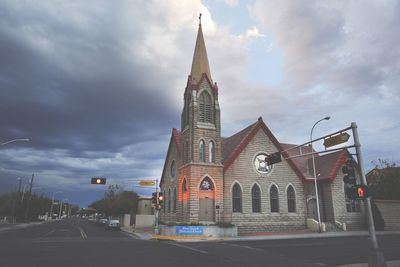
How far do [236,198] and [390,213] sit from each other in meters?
20.1

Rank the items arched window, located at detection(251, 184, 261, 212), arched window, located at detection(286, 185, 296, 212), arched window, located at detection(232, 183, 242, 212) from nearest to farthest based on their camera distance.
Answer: arched window, located at detection(232, 183, 242, 212) < arched window, located at detection(251, 184, 261, 212) < arched window, located at detection(286, 185, 296, 212)

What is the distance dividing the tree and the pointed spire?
34489mm

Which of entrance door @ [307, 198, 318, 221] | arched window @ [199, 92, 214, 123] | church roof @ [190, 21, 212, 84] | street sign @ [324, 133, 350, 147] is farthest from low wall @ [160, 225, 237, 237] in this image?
street sign @ [324, 133, 350, 147]

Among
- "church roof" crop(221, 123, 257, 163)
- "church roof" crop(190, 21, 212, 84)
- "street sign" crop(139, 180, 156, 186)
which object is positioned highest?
"church roof" crop(190, 21, 212, 84)

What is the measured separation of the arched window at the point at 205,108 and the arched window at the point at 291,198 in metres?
12.3

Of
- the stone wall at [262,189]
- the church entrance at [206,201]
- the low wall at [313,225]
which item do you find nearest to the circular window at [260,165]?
the stone wall at [262,189]

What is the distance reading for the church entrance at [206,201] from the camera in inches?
1355

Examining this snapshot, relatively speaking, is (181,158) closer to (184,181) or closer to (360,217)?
(184,181)

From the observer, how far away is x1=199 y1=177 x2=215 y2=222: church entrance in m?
34.4

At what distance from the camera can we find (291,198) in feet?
128

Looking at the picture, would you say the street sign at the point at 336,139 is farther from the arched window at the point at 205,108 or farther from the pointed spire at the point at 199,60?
the pointed spire at the point at 199,60

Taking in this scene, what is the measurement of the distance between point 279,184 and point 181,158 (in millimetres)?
11846

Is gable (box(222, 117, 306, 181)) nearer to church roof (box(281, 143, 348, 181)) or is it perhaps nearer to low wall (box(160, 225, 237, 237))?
church roof (box(281, 143, 348, 181))

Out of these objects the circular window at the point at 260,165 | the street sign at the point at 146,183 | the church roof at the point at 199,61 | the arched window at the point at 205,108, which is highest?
the church roof at the point at 199,61
